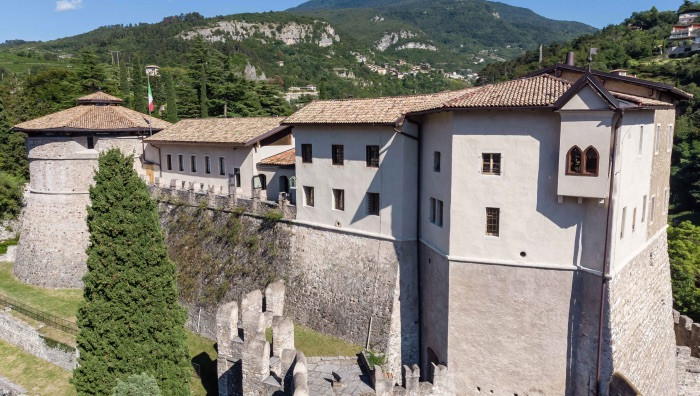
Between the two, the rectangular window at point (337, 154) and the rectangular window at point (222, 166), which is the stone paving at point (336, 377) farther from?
the rectangular window at point (222, 166)

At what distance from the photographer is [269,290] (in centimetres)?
2370

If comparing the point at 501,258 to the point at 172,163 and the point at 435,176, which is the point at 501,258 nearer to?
the point at 435,176

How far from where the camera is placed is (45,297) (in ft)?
105

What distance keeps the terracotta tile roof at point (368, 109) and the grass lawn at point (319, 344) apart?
32.2 ft

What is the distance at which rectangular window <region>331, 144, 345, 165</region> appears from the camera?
2314 centimetres

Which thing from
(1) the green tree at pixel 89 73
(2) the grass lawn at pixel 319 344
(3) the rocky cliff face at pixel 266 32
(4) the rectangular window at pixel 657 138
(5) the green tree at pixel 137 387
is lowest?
(2) the grass lawn at pixel 319 344

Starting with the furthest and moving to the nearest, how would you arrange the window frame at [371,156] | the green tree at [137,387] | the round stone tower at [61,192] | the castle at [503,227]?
the round stone tower at [61,192]
the window frame at [371,156]
the castle at [503,227]
the green tree at [137,387]

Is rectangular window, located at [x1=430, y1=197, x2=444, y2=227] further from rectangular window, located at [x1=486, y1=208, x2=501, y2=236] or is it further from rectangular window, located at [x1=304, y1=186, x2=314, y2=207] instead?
rectangular window, located at [x1=304, y1=186, x2=314, y2=207]

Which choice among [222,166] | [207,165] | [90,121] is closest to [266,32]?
[90,121]

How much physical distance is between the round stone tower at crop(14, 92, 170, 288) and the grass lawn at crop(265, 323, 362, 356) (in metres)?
18.0

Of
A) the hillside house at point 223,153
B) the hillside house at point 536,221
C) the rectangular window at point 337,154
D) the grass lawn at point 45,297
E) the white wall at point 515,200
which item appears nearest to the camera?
the hillside house at point 536,221

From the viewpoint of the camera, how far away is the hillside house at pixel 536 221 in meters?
16.0

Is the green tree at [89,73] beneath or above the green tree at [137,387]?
above

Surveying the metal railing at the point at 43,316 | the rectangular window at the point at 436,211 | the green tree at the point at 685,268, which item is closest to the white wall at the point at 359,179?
the rectangular window at the point at 436,211
